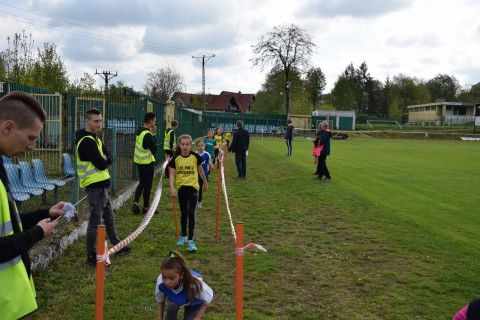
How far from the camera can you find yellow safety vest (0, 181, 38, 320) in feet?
6.75

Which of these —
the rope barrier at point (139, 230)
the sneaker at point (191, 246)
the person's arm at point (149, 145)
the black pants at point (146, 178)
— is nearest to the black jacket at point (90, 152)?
the rope barrier at point (139, 230)

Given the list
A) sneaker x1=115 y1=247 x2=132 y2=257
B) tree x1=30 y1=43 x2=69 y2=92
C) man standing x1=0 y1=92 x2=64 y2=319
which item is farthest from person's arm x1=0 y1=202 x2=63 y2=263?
tree x1=30 y1=43 x2=69 y2=92

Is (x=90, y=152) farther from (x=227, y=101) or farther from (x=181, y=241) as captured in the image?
(x=227, y=101)

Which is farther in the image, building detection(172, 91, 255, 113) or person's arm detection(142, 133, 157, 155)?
building detection(172, 91, 255, 113)

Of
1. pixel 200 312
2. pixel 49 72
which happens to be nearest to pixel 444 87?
pixel 49 72

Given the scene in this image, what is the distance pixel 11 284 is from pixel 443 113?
84.2 m

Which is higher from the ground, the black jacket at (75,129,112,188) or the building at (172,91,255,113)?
the building at (172,91,255,113)

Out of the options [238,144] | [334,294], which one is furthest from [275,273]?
[238,144]

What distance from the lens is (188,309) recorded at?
390 cm

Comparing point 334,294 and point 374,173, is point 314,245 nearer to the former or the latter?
point 334,294

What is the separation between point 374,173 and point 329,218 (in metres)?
8.46

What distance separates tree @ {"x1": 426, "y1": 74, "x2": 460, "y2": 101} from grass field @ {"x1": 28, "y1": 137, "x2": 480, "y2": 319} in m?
92.2

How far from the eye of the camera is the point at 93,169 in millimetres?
5863

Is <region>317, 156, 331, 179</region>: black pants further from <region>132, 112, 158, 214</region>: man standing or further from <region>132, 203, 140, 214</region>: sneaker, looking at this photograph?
<region>132, 203, 140, 214</region>: sneaker
